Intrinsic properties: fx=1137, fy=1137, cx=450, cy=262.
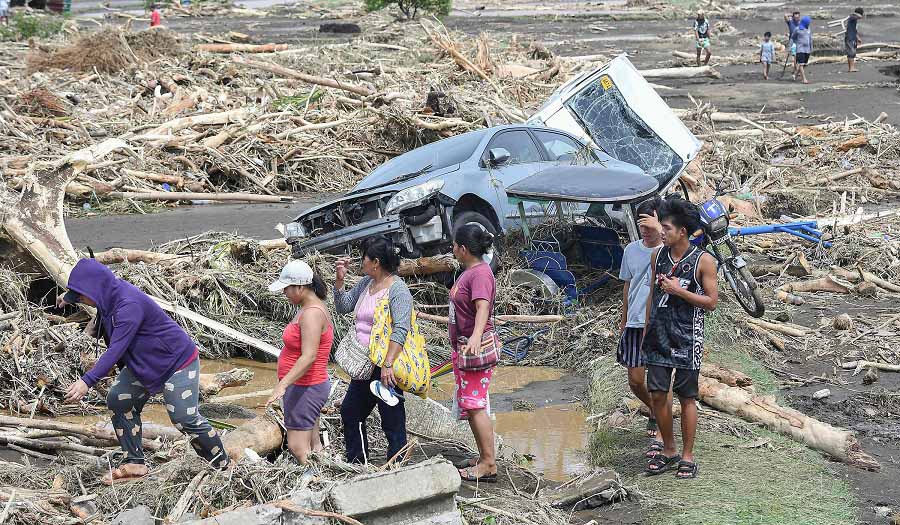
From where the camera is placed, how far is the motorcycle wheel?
11023mm

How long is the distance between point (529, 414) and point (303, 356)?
3300 millimetres

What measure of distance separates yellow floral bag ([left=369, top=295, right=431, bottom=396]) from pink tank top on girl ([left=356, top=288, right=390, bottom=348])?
33mm

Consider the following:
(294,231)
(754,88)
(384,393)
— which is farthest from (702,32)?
(384,393)

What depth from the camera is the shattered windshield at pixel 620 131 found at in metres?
13.4

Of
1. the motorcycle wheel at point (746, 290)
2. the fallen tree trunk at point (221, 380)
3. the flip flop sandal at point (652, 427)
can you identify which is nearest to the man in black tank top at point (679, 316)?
the flip flop sandal at point (652, 427)

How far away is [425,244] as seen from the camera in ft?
37.4

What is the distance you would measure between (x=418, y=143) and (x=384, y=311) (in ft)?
40.8

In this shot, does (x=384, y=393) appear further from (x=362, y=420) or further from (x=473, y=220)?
(x=473, y=220)

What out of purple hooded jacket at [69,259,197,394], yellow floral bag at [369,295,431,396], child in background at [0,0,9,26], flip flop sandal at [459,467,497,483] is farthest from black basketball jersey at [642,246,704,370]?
child in background at [0,0,9,26]

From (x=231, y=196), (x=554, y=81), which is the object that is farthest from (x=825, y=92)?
(x=231, y=196)

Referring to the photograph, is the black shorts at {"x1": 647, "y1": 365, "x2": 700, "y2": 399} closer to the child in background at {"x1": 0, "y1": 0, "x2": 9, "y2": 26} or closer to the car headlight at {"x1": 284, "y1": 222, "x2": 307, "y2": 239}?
the car headlight at {"x1": 284, "y1": 222, "x2": 307, "y2": 239}

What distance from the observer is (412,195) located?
11.5m

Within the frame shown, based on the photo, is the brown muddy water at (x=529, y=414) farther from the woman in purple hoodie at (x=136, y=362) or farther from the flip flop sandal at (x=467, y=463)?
the woman in purple hoodie at (x=136, y=362)

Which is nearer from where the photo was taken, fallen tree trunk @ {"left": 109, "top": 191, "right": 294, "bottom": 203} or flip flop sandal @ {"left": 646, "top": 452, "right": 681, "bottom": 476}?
flip flop sandal @ {"left": 646, "top": 452, "right": 681, "bottom": 476}
